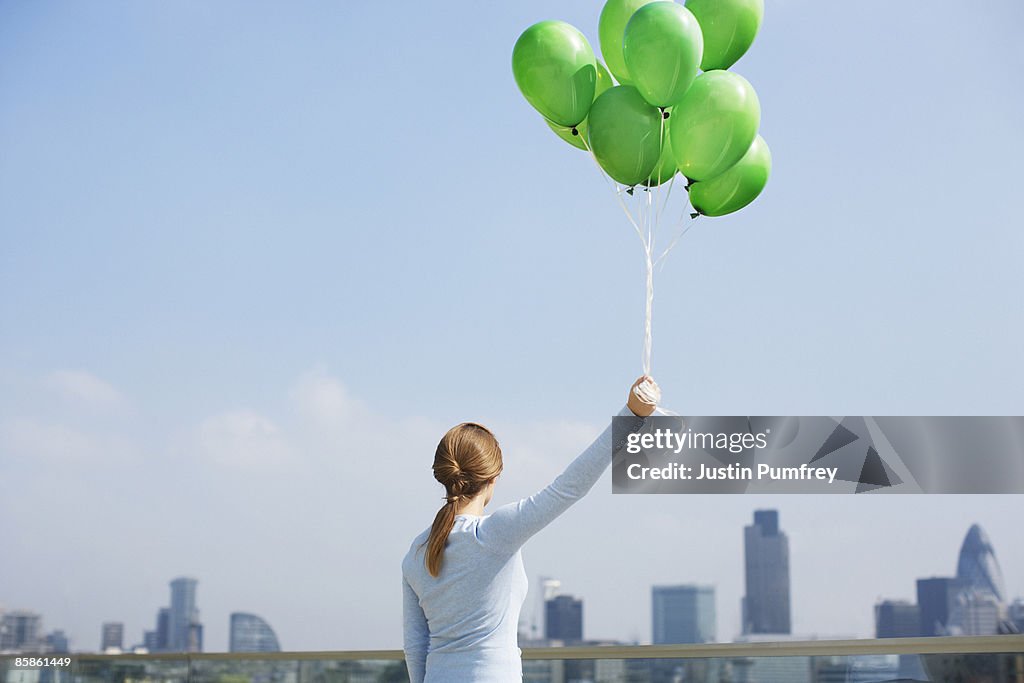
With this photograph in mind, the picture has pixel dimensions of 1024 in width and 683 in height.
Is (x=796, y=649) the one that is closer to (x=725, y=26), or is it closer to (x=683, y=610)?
(x=725, y=26)

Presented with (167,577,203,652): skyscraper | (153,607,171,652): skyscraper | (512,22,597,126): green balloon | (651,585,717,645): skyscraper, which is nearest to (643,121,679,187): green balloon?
(512,22,597,126): green balloon

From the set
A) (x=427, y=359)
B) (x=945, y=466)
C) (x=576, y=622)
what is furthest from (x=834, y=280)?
(x=576, y=622)

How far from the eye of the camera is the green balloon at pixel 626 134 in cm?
257

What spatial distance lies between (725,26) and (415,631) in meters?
1.92

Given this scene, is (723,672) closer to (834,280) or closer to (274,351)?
(274,351)

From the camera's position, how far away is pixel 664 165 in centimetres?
268

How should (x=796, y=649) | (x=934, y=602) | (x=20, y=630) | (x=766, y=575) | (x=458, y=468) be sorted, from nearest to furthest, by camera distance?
(x=458, y=468), (x=796, y=649), (x=20, y=630), (x=934, y=602), (x=766, y=575)

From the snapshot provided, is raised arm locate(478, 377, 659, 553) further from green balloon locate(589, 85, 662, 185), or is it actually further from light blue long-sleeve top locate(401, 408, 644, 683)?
green balloon locate(589, 85, 662, 185)

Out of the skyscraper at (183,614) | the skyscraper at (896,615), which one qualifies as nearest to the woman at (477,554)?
the skyscraper at (183,614)

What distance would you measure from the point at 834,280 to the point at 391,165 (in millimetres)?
7039

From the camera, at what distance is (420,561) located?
5.04 ft

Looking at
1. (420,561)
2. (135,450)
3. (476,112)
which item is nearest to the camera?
(420,561)

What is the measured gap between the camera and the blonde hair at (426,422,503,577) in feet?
4.94

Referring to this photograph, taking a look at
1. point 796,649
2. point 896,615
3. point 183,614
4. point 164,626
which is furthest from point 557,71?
point 896,615
